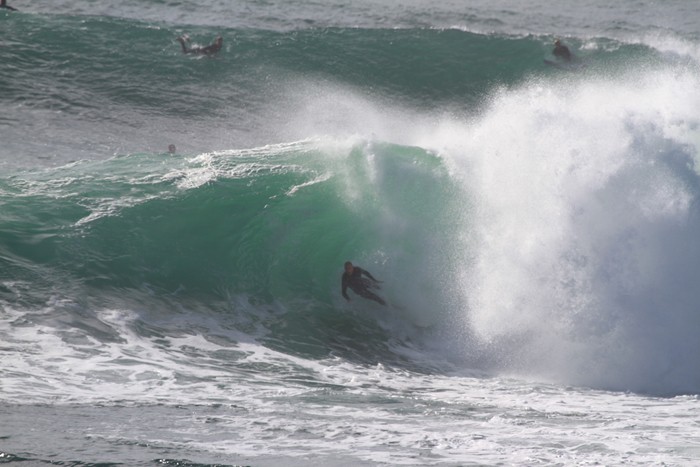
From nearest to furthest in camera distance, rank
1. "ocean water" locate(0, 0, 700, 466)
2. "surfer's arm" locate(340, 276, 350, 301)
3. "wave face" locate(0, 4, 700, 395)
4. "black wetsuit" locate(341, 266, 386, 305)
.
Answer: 1. "ocean water" locate(0, 0, 700, 466)
2. "wave face" locate(0, 4, 700, 395)
3. "surfer's arm" locate(340, 276, 350, 301)
4. "black wetsuit" locate(341, 266, 386, 305)

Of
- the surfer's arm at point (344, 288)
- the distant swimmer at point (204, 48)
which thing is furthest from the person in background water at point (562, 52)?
the surfer's arm at point (344, 288)

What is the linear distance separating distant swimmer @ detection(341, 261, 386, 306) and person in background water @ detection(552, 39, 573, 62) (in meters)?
14.9

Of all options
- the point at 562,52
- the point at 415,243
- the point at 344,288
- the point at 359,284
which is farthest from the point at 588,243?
the point at 562,52

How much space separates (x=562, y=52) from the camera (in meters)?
27.1

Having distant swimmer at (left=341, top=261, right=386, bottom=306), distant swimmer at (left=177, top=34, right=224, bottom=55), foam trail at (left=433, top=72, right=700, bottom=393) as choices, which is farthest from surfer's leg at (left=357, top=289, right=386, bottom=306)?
distant swimmer at (left=177, top=34, right=224, bottom=55)

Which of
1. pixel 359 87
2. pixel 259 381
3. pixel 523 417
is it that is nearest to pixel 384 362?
pixel 259 381

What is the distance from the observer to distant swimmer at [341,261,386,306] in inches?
557

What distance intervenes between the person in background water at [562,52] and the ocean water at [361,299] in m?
4.94

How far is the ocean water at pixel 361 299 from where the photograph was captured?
9.27 meters

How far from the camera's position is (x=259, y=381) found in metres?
11.3

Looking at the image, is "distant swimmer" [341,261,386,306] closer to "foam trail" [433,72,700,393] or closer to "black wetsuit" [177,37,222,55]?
"foam trail" [433,72,700,393]

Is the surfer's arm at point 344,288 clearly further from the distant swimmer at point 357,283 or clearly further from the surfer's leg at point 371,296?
the surfer's leg at point 371,296

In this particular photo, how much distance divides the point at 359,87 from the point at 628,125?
12.1 metres

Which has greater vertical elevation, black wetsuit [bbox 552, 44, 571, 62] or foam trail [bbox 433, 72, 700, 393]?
black wetsuit [bbox 552, 44, 571, 62]
